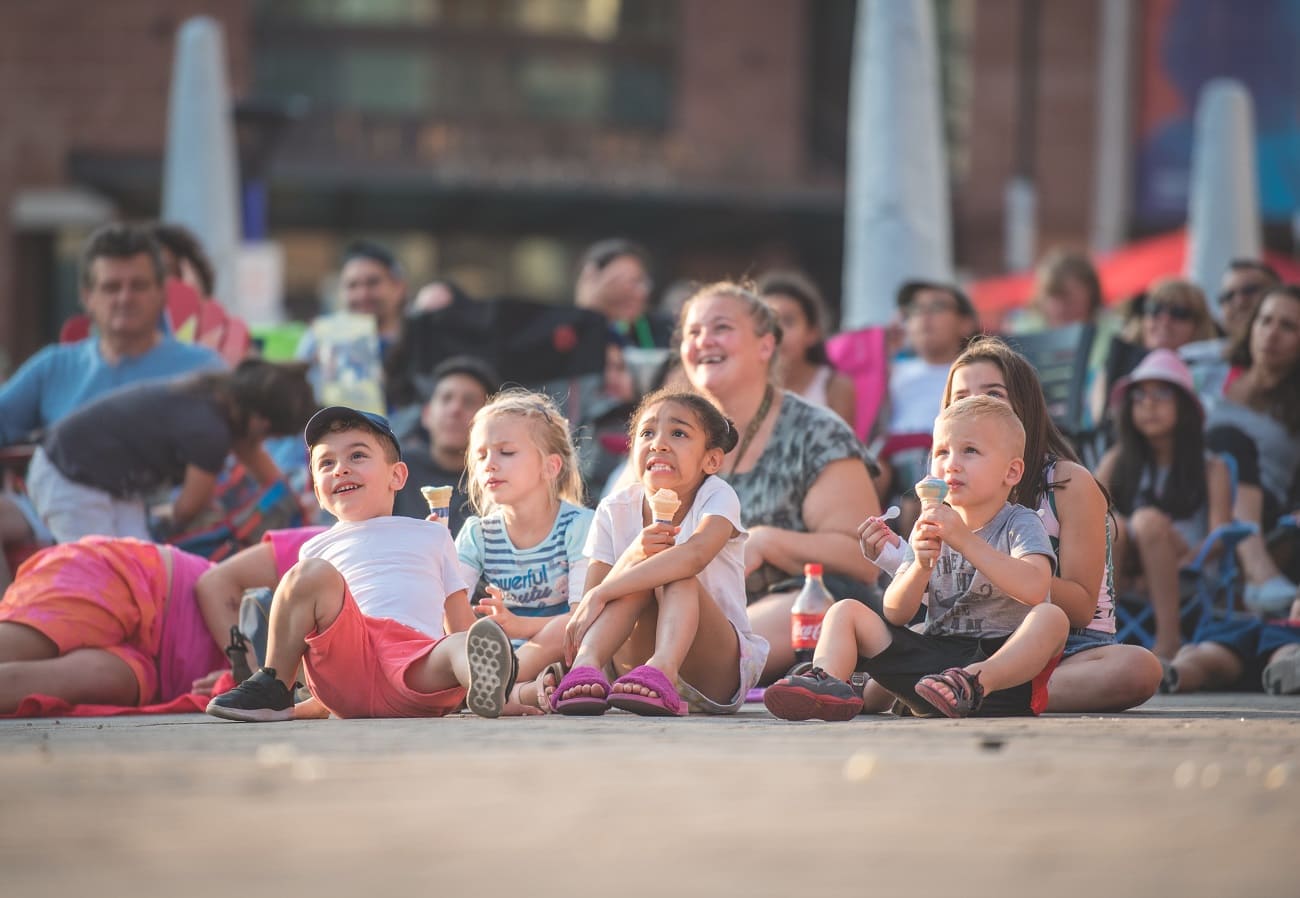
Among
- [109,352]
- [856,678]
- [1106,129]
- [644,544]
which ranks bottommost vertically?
[856,678]

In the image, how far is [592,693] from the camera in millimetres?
4641

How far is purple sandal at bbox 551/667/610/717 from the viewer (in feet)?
15.2

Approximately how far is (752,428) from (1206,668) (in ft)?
5.65

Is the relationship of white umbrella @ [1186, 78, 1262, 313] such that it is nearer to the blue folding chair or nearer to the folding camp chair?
the folding camp chair

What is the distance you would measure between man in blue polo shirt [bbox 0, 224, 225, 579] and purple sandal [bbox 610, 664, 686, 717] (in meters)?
3.49

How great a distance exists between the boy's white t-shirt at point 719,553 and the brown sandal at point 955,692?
0.77 metres

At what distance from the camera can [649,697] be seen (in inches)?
182

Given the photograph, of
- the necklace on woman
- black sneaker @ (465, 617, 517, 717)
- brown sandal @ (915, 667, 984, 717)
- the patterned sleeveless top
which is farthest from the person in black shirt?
brown sandal @ (915, 667, 984, 717)

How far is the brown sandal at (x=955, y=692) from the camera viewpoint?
4.49 meters

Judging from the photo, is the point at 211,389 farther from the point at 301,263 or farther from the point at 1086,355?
the point at 301,263

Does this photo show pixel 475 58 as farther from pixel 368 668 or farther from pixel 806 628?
pixel 368 668

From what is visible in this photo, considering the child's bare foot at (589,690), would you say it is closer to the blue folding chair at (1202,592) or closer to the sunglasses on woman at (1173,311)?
the blue folding chair at (1202,592)

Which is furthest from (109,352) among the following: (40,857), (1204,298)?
(40,857)

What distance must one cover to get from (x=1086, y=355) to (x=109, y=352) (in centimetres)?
419
